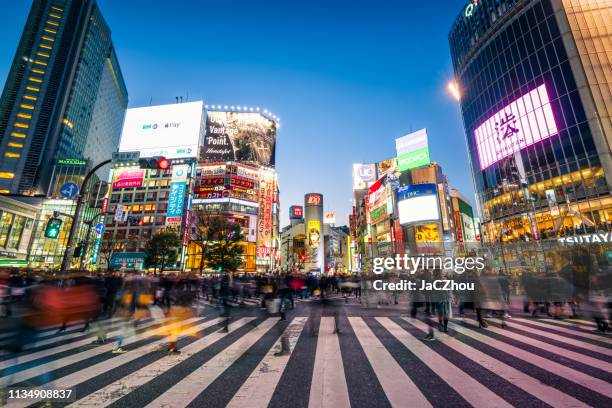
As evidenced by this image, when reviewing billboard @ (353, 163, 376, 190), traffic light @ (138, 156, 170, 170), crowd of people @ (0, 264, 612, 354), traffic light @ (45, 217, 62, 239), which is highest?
billboard @ (353, 163, 376, 190)

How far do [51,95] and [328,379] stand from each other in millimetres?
133674

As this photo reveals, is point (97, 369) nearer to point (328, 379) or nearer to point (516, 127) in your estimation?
point (328, 379)

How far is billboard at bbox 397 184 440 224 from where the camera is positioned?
44.0 m

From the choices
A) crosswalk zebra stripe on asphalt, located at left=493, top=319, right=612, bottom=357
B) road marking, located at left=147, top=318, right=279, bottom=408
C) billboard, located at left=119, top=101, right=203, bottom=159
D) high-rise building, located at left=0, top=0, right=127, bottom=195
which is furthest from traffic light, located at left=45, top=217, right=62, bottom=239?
high-rise building, located at left=0, top=0, right=127, bottom=195

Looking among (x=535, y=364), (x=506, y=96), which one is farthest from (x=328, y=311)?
(x=506, y=96)

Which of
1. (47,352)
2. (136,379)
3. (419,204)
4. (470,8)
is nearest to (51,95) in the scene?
(419,204)

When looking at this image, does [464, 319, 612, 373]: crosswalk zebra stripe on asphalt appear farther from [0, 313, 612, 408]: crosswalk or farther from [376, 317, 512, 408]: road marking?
[376, 317, 512, 408]: road marking

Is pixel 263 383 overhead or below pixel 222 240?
below

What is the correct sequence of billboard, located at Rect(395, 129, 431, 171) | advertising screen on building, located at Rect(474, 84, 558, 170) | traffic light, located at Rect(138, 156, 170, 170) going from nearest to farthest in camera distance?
traffic light, located at Rect(138, 156, 170, 170) → advertising screen on building, located at Rect(474, 84, 558, 170) → billboard, located at Rect(395, 129, 431, 171)

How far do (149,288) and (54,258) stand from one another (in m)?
84.0

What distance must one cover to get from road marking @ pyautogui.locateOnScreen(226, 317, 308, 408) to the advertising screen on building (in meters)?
47.9

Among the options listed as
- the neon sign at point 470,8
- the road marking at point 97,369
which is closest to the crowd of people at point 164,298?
the road marking at point 97,369

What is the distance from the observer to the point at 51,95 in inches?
3735

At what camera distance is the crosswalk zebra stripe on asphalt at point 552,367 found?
4.18 m
